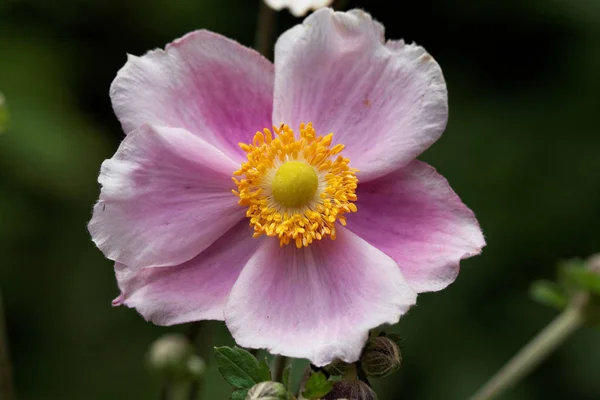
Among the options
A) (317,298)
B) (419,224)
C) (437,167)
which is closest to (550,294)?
(419,224)

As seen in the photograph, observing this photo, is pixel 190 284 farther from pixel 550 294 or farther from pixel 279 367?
pixel 550 294

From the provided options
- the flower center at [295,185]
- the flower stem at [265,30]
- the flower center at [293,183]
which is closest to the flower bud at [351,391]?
the flower center at [295,185]

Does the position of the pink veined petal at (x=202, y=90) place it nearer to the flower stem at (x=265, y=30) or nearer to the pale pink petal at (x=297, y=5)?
the pale pink petal at (x=297, y=5)

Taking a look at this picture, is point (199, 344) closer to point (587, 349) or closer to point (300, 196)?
point (300, 196)

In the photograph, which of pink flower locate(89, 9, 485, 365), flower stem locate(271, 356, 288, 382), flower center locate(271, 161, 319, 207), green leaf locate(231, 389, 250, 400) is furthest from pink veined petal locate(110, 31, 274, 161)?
green leaf locate(231, 389, 250, 400)

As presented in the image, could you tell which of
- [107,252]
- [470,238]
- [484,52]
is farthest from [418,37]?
[107,252]

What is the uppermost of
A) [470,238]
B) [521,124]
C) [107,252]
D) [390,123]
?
[390,123]

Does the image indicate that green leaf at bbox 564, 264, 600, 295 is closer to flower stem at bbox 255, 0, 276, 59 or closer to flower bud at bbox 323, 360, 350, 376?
flower bud at bbox 323, 360, 350, 376
